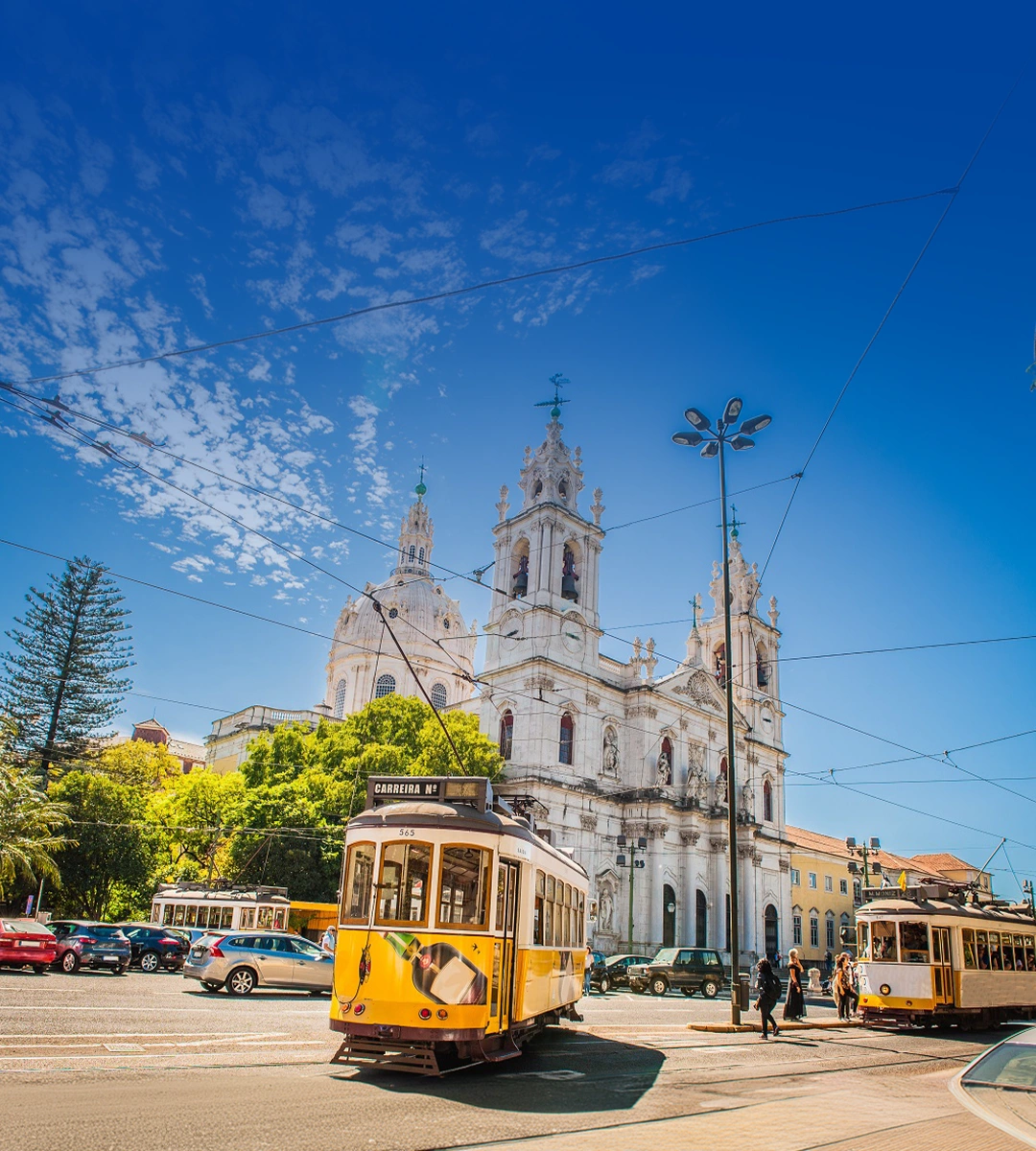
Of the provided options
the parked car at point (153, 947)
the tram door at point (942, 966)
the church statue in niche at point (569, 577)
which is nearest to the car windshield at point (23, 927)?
the parked car at point (153, 947)

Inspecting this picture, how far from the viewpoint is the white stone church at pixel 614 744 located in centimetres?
4409

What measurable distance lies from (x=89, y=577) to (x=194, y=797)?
12.4 meters

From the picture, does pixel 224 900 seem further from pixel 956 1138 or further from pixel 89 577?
pixel 956 1138

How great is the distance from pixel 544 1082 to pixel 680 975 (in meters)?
23.8

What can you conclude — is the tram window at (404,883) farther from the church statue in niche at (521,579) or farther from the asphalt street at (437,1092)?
the church statue in niche at (521,579)

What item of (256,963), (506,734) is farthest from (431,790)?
(506,734)

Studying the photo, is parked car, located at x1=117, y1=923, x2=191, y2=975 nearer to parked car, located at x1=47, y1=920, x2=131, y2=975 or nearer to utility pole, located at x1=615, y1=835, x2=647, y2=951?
parked car, located at x1=47, y1=920, x2=131, y2=975

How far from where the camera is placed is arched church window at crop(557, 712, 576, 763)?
44.7m

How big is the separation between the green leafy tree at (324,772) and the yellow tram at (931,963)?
20370mm

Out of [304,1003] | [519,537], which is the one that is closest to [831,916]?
[519,537]

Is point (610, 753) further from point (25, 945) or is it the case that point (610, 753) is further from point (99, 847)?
point (25, 945)

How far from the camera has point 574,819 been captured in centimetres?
4359

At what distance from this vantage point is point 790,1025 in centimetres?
1709

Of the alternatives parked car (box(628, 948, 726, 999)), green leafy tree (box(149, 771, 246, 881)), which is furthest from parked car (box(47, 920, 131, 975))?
parked car (box(628, 948, 726, 999))
